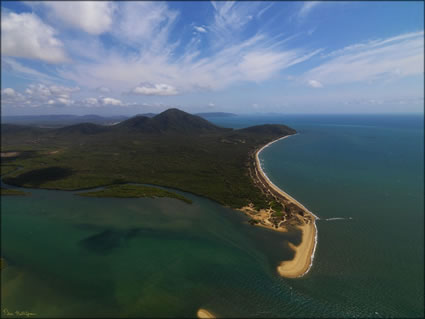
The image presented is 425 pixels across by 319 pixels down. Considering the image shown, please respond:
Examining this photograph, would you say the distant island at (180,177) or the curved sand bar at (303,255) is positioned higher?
the distant island at (180,177)

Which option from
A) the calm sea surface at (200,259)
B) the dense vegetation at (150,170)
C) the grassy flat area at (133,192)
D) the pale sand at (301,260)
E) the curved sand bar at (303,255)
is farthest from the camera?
the dense vegetation at (150,170)

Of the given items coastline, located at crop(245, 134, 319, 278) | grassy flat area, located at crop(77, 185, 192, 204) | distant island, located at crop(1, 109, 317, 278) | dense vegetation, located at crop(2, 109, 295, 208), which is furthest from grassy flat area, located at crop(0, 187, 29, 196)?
coastline, located at crop(245, 134, 319, 278)

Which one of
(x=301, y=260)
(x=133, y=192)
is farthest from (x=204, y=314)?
(x=133, y=192)

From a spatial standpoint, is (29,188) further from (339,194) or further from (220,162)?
(339,194)

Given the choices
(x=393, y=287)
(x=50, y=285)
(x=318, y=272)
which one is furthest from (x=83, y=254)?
(x=393, y=287)

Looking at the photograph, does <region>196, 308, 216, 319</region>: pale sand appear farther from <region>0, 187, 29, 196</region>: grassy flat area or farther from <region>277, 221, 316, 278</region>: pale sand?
<region>0, 187, 29, 196</region>: grassy flat area

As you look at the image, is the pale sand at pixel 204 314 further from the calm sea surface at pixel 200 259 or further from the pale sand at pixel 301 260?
the pale sand at pixel 301 260

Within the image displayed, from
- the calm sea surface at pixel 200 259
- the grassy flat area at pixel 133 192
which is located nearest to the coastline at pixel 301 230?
the calm sea surface at pixel 200 259
